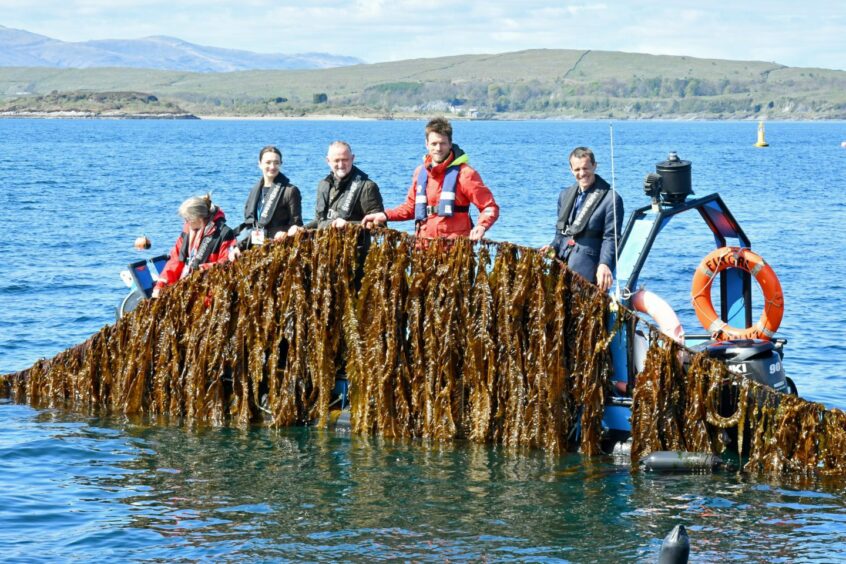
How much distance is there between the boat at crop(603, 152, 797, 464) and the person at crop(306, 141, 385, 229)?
2.62m

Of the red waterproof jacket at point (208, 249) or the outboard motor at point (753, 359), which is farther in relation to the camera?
the red waterproof jacket at point (208, 249)

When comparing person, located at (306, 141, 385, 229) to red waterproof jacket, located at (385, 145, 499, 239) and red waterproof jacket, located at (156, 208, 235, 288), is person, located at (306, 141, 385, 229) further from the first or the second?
red waterproof jacket, located at (156, 208, 235, 288)

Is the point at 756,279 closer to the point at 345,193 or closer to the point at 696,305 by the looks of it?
the point at 696,305

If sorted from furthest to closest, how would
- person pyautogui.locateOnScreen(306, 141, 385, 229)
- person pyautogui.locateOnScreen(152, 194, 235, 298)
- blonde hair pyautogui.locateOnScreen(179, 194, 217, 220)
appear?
person pyautogui.locateOnScreen(152, 194, 235, 298) → blonde hair pyautogui.locateOnScreen(179, 194, 217, 220) → person pyautogui.locateOnScreen(306, 141, 385, 229)

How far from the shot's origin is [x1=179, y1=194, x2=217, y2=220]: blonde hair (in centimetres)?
1277

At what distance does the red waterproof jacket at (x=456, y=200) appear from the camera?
1174 cm

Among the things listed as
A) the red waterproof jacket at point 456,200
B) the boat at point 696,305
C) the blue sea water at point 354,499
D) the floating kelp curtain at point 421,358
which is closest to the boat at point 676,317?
the boat at point 696,305

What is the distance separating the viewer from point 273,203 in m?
12.8

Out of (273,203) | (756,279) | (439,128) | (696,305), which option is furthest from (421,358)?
(756,279)

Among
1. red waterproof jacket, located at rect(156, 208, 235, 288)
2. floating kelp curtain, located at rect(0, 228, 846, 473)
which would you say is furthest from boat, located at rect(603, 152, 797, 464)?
red waterproof jacket, located at rect(156, 208, 235, 288)

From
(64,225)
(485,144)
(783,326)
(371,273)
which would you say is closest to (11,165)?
(64,225)

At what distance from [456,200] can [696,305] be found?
103 inches

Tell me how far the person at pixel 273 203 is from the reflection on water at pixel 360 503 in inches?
83.9

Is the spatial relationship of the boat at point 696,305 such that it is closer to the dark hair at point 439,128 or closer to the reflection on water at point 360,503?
the reflection on water at point 360,503
